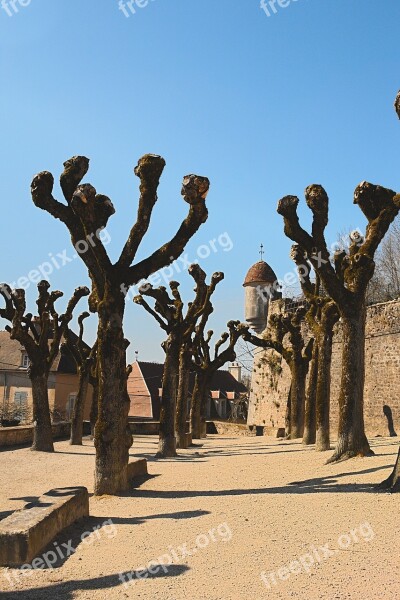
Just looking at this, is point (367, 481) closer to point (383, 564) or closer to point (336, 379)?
point (383, 564)

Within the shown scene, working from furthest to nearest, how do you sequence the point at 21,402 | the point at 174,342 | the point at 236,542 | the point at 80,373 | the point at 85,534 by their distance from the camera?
the point at 21,402
the point at 80,373
the point at 174,342
the point at 85,534
the point at 236,542

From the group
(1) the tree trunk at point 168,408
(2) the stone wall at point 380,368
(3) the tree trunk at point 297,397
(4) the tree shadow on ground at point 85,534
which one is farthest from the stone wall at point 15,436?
(4) the tree shadow on ground at point 85,534

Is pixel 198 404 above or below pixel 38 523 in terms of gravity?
above

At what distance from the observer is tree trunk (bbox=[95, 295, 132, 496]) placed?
9109 millimetres

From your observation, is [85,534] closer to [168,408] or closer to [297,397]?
[168,408]

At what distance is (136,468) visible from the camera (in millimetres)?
11180

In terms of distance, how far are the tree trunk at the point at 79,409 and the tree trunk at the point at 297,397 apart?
7024mm

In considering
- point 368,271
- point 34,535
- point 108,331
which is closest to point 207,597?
point 34,535

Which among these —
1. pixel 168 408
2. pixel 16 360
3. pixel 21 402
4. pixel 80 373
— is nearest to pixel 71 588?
pixel 168 408

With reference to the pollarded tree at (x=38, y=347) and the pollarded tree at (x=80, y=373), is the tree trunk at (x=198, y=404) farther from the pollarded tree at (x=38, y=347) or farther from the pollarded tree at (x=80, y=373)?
the pollarded tree at (x=38, y=347)

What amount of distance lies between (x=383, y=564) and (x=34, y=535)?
10.5 feet

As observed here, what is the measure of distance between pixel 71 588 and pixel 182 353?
15.2 metres

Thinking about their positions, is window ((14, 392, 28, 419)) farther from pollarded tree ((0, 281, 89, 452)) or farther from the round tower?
pollarded tree ((0, 281, 89, 452))

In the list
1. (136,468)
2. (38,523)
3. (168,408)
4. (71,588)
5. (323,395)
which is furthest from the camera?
(168,408)
